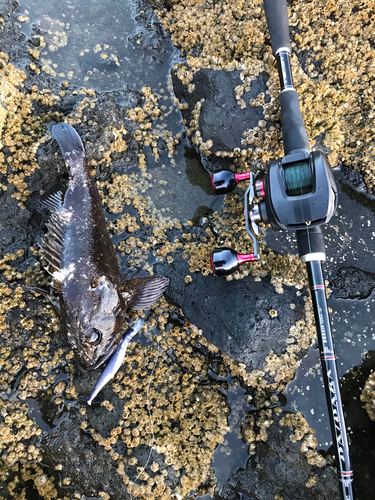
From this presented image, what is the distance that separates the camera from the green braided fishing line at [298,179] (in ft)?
8.85

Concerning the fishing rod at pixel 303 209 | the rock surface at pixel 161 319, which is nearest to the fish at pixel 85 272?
the rock surface at pixel 161 319

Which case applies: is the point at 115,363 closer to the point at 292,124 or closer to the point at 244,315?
the point at 244,315

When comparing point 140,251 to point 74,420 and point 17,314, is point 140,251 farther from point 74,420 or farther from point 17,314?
point 74,420

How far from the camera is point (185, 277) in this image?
3.69 metres

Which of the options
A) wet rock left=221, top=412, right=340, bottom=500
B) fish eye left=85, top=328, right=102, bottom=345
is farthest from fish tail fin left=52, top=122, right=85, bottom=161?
wet rock left=221, top=412, right=340, bottom=500

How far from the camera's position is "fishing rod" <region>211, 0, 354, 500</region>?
8.62ft

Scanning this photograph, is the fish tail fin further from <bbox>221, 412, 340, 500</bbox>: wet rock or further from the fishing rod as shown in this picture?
<bbox>221, 412, 340, 500</bbox>: wet rock

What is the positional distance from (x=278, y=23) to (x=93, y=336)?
3695 millimetres

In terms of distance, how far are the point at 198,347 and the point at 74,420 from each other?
1.59 meters

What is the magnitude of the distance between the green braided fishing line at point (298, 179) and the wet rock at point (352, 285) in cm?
156

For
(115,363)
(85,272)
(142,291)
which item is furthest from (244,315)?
(85,272)

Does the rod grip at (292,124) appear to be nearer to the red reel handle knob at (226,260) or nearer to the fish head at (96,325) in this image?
the red reel handle knob at (226,260)

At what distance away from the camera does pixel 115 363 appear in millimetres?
3346

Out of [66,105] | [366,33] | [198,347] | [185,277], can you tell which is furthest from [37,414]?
[366,33]
